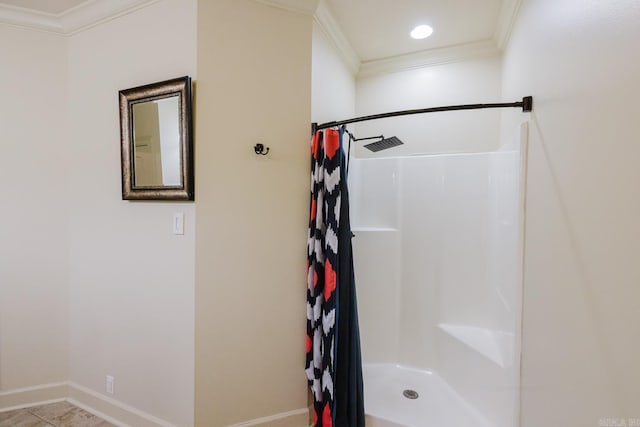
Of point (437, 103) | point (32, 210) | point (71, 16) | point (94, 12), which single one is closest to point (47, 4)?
point (71, 16)

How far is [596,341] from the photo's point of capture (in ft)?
2.49

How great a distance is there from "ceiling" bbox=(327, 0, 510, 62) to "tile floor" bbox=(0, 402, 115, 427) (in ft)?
9.76

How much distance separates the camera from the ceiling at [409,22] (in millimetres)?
1828

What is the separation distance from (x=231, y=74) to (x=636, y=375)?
186 centimetres

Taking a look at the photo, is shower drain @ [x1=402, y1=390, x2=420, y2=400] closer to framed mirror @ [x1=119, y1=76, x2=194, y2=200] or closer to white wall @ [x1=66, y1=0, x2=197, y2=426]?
white wall @ [x1=66, y1=0, x2=197, y2=426]

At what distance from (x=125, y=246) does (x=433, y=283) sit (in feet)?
7.08

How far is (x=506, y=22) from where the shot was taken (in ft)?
6.15

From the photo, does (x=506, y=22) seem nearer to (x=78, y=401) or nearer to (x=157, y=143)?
(x=157, y=143)

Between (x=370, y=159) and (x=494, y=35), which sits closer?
(x=494, y=35)

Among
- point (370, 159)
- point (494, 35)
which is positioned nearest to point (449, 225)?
point (370, 159)

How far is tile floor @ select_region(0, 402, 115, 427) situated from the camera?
1760 millimetres

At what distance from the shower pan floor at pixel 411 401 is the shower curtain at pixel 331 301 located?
216mm

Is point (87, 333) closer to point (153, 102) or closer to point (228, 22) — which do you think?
point (153, 102)

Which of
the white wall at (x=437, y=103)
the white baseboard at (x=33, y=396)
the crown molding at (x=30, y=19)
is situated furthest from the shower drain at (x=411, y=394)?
the crown molding at (x=30, y=19)
